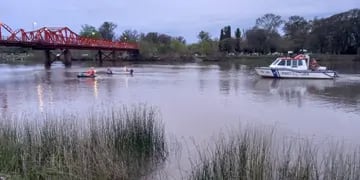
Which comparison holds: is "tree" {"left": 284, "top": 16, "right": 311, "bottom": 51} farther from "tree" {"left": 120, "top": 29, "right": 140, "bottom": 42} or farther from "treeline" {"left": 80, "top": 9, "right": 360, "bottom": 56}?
"tree" {"left": 120, "top": 29, "right": 140, "bottom": 42}

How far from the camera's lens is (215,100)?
103ft

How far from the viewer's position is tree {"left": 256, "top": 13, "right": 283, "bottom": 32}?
140 m

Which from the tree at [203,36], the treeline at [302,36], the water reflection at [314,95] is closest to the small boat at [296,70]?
the water reflection at [314,95]

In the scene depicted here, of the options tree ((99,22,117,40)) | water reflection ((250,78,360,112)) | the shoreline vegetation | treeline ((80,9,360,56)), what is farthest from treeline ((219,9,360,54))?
the shoreline vegetation

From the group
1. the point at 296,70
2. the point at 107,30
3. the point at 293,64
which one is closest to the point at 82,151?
the point at 296,70

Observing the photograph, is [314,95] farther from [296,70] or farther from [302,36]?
[302,36]

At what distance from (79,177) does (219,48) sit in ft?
463

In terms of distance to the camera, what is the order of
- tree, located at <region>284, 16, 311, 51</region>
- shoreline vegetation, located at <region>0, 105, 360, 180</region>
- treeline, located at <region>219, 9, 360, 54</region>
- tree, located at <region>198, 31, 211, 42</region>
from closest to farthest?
shoreline vegetation, located at <region>0, 105, 360, 180</region>
treeline, located at <region>219, 9, 360, 54</region>
tree, located at <region>284, 16, 311, 51</region>
tree, located at <region>198, 31, 211, 42</region>

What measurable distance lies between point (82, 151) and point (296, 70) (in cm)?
4538

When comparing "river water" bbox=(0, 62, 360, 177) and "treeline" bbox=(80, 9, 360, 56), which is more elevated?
"treeline" bbox=(80, 9, 360, 56)

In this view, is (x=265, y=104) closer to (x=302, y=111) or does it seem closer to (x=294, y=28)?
(x=302, y=111)

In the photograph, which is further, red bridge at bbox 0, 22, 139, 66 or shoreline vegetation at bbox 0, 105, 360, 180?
red bridge at bbox 0, 22, 139, 66

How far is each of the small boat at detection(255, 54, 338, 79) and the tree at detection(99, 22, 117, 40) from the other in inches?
5166

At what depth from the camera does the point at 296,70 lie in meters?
52.9
